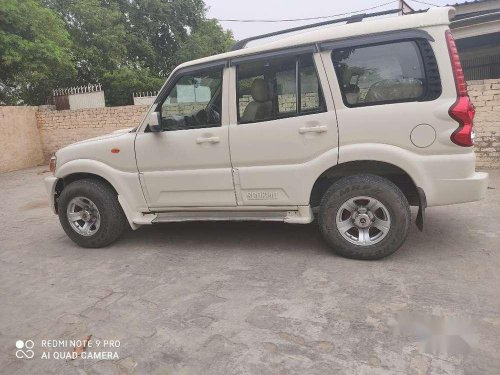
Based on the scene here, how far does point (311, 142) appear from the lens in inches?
136

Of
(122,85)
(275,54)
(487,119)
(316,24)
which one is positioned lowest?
(487,119)

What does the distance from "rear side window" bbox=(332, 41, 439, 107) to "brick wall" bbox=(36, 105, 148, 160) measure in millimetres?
9115

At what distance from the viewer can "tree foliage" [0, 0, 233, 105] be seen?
18.8 metres

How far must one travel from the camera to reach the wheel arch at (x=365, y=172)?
Result: 3.46 meters

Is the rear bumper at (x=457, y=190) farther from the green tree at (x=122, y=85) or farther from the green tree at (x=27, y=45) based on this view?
the green tree at (x=122, y=85)

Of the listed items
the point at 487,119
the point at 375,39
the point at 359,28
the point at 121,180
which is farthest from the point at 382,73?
the point at 487,119

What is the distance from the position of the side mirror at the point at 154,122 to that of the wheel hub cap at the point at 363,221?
77.8 inches

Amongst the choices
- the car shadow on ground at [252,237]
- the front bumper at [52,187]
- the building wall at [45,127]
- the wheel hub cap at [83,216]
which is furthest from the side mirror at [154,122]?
the building wall at [45,127]

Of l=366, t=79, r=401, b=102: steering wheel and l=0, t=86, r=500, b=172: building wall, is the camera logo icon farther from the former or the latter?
l=0, t=86, r=500, b=172: building wall

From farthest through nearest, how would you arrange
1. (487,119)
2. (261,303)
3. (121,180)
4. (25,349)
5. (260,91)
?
1. (487,119)
2. (121,180)
3. (260,91)
4. (261,303)
5. (25,349)

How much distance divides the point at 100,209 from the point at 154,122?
3.89 feet

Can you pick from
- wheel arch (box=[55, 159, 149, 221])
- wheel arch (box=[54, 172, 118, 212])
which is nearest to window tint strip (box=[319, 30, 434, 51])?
wheel arch (box=[55, 159, 149, 221])

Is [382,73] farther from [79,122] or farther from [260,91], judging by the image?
[79,122]

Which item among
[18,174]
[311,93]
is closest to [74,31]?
[18,174]
